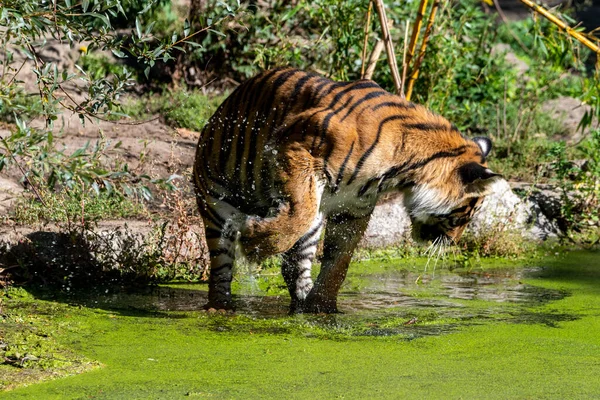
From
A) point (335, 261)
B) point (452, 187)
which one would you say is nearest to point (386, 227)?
point (335, 261)

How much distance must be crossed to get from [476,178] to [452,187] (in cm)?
18

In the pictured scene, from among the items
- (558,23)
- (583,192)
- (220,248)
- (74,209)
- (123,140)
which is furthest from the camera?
(123,140)

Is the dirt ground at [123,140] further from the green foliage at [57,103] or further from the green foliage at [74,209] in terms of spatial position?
the green foliage at [57,103]

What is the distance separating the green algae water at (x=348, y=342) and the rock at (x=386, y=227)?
0.74m

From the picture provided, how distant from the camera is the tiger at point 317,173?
5.11 m

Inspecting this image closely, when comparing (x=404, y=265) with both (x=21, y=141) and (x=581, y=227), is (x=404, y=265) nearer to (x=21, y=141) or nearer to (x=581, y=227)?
(x=581, y=227)

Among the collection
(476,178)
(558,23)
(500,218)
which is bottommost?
(500,218)

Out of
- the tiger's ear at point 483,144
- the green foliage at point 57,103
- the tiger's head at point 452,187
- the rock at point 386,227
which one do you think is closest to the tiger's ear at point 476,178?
the tiger's head at point 452,187

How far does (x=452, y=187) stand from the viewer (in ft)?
17.8

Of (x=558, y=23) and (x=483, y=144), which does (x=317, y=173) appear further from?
(x=558, y=23)

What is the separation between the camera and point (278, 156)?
5.23 metres

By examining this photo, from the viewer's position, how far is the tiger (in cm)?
511

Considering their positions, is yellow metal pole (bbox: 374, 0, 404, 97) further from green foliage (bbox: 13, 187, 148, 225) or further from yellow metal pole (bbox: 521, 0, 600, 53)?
green foliage (bbox: 13, 187, 148, 225)

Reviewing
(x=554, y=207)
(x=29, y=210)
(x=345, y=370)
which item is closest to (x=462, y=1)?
(x=554, y=207)
